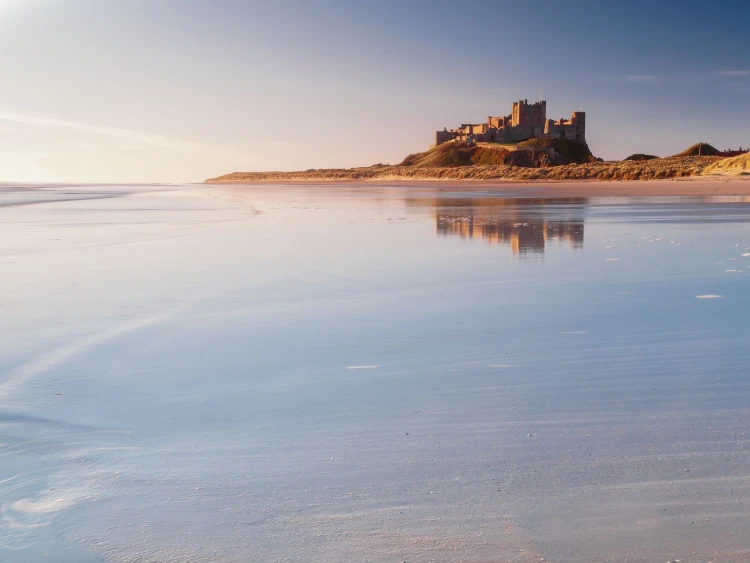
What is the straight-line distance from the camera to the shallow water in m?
2.01

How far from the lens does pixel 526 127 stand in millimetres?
129750

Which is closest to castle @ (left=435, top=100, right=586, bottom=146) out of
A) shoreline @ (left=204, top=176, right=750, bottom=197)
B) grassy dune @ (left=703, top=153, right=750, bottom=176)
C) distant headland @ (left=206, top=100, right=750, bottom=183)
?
distant headland @ (left=206, top=100, right=750, bottom=183)

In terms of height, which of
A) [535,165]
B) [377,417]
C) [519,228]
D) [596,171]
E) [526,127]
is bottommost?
[377,417]

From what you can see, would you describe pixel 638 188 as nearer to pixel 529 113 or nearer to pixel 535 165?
pixel 535 165

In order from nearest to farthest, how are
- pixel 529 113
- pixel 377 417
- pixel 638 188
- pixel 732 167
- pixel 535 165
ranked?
pixel 377 417, pixel 638 188, pixel 732 167, pixel 535 165, pixel 529 113

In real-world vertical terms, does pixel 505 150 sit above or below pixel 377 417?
above

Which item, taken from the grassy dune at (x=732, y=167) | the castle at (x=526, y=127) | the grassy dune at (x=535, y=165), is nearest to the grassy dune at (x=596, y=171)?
the grassy dune at (x=535, y=165)

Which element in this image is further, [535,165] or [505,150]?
[505,150]

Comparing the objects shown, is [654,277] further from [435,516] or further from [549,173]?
[549,173]

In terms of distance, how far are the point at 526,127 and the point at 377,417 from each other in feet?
440

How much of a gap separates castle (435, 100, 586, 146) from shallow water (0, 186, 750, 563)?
128458mm

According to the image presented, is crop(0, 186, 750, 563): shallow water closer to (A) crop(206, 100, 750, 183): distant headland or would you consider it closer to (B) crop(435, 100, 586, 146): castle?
(A) crop(206, 100, 750, 183): distant headland

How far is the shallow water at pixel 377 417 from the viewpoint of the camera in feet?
6.58

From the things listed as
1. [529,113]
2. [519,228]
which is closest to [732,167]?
[519,228]
